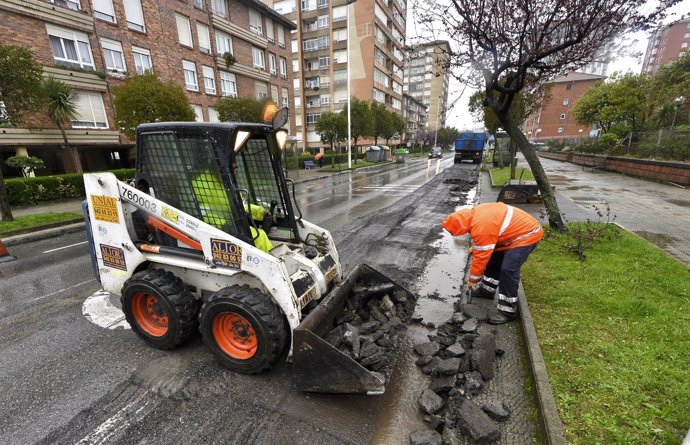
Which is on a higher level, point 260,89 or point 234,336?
point 260,89

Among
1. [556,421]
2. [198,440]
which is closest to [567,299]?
[556,421]

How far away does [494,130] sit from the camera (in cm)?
2103

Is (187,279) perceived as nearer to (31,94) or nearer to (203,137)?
(203,137)

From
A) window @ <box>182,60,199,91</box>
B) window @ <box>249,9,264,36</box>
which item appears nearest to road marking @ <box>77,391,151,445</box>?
window @ <box>182,60,199,91</box>

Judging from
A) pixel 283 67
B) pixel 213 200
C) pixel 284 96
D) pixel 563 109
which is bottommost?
pixel 213 200

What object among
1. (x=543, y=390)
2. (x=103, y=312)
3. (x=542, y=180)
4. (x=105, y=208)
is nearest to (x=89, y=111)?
(x=103, y=312)

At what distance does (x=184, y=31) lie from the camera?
798 inches

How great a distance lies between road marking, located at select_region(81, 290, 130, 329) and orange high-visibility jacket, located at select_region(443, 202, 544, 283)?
4.34 m

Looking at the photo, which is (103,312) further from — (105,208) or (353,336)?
(353,336)

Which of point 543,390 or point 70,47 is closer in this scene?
point 543,390

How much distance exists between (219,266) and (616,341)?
4.10 m

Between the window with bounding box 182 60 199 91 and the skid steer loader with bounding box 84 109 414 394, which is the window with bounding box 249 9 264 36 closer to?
the window with bounding box 182 60 199 91

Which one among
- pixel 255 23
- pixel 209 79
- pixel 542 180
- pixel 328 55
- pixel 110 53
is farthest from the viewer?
pixel 328 55

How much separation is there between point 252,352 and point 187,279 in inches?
43.3
